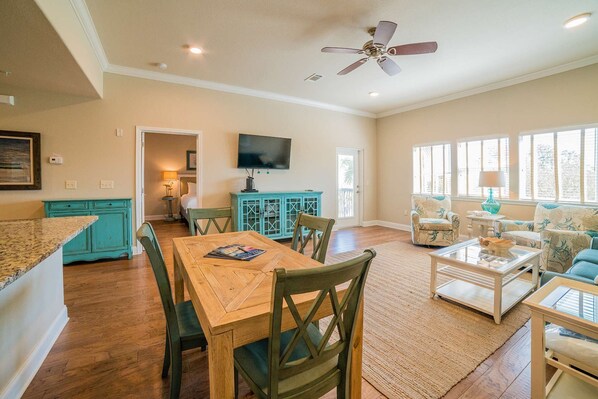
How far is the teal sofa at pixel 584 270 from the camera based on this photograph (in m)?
2.01

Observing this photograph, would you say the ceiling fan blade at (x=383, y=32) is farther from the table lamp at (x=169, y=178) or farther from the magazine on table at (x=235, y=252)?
Result: the table lamp at (x=169, y=178)

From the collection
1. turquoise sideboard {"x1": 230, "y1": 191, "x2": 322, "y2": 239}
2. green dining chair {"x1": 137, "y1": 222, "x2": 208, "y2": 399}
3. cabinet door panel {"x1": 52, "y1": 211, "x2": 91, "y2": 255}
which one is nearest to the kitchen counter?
green dining chair {"x1": 137, "y1": 222, "x2": 208, "y2": 399}

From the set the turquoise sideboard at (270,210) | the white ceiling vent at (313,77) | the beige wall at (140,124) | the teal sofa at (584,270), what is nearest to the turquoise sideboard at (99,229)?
the beige wall at (140,124)

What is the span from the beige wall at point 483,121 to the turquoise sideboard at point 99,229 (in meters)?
5.58

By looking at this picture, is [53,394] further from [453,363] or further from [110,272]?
[453,363]

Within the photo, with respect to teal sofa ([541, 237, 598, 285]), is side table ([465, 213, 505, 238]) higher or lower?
higher

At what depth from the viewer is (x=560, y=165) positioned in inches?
158

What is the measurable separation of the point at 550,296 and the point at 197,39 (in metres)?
4.06

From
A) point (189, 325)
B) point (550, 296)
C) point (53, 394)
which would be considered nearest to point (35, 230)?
point (53, 394)

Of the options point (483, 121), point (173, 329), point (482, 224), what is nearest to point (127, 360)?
point (173, 329)

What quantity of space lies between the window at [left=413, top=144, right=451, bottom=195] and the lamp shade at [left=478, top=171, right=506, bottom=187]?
3.66 feet

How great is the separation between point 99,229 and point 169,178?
4.62 metres

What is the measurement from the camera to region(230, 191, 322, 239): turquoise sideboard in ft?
15.0

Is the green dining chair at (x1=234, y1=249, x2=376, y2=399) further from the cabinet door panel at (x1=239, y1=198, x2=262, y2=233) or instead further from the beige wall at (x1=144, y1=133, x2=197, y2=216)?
the beige wall at (x1=144, y1=133, x2=197, y2=216)
